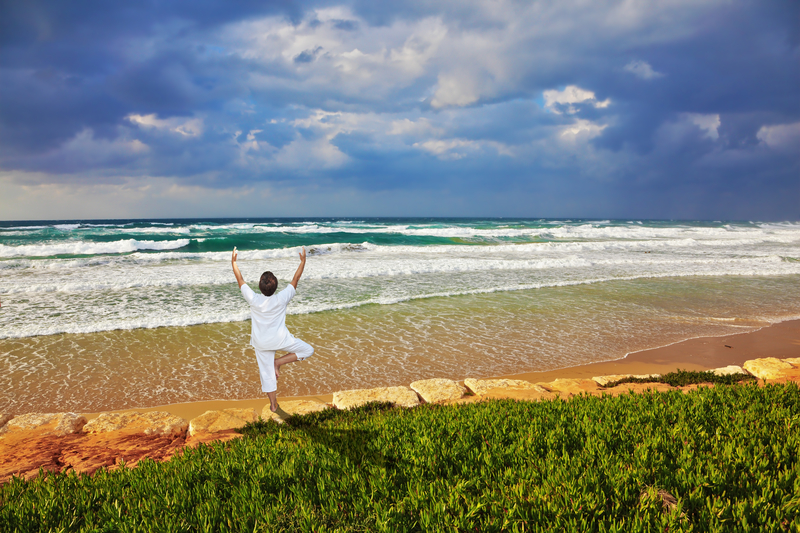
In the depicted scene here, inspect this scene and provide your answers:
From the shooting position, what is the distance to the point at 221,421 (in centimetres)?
475

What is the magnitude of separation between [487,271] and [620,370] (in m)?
12.1

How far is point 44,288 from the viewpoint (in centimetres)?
1406

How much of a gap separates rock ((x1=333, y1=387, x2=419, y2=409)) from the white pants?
0.88m

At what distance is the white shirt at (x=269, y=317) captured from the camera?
4.62 metres

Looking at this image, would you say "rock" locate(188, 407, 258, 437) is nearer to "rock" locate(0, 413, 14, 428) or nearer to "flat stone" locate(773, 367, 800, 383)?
"rock" locate(0, 413, 14, 428)

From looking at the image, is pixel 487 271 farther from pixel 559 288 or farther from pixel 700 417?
pixel 700 417

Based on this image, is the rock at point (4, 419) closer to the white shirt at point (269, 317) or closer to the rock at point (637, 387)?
the white shirt at point (269, 317)

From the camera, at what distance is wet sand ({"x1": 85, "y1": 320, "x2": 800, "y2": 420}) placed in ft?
19.8

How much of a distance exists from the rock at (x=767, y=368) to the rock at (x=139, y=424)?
28.1 ft

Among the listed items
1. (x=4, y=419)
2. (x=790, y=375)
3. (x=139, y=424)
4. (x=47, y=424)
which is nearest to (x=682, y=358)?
(x=790, y=375)

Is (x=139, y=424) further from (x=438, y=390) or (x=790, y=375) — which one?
(x=790, y=375)

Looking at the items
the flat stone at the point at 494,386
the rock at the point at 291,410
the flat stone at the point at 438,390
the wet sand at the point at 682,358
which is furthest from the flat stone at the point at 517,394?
the rock at the point at 291,410

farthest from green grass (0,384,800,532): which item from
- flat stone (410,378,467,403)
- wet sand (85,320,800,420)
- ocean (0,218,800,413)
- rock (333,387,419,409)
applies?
ocean (0,218,800,413)

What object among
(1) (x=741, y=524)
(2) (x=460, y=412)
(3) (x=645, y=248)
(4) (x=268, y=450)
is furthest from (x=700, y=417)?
(3) (x=645, y=248)
